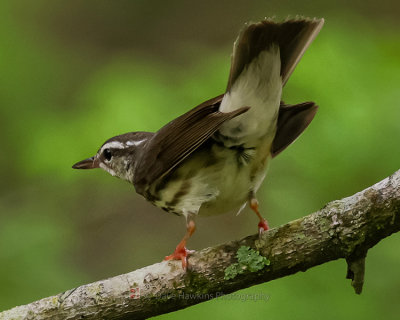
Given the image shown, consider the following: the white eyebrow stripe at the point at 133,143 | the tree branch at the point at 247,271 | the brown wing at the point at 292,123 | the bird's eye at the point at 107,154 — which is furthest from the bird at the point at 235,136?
the bird's eye at the point at 107,154

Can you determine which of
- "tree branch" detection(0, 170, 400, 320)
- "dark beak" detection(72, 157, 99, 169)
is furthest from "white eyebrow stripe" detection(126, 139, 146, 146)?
"tree branch" detection(0, 170, 400, 320)

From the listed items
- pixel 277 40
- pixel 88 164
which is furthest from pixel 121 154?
pixel 277 40

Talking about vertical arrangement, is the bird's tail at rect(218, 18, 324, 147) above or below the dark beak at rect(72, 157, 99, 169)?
below

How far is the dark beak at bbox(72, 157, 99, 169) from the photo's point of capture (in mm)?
5516

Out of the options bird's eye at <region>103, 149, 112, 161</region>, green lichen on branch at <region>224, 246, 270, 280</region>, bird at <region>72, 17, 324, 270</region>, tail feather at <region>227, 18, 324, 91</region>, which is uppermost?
bird's eye at <region>103, 149, 112, 161</region>

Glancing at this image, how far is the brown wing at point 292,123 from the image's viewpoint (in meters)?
4.74

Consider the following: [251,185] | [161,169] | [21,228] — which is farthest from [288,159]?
[21,228]

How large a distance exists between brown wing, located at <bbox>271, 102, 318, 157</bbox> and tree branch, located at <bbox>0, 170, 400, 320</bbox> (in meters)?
0.87

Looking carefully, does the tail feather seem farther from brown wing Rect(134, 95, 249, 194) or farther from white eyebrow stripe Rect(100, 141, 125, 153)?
white eyebrow stripe Rect(100, 141, 125, 153)

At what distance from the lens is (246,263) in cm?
396

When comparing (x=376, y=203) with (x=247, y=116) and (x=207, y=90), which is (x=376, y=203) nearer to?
(x=247, y=116)

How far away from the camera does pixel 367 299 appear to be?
4.96m

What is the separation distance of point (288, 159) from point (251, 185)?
0.82 meters

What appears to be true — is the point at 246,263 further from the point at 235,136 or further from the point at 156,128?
the point at 156,128
